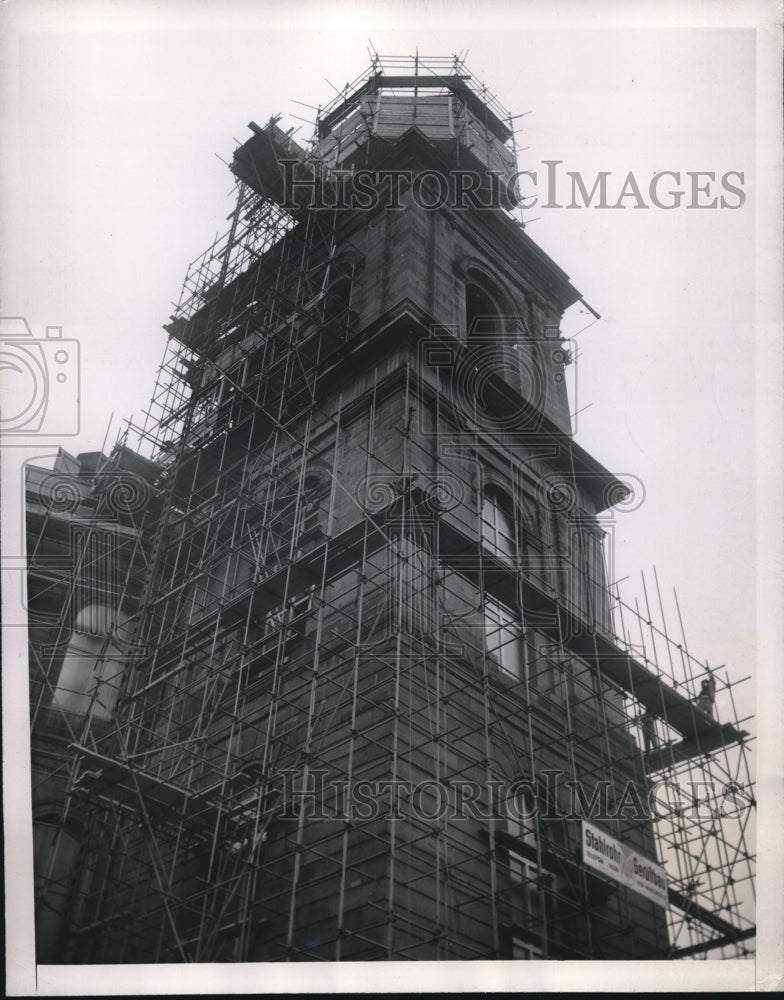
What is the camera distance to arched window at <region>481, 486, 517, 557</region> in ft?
73.6

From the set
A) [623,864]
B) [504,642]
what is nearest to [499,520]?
[504,642]

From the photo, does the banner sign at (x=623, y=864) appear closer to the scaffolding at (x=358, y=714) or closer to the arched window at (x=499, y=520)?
the scaffolding at (x=358, y=714)

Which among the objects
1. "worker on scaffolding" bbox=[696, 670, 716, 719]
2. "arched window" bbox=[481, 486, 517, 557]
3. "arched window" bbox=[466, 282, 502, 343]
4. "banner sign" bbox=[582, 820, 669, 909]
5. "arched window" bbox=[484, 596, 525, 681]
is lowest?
"banner sign" bbox=[582, 820, 669, 909]

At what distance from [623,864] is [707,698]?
564 centimetres

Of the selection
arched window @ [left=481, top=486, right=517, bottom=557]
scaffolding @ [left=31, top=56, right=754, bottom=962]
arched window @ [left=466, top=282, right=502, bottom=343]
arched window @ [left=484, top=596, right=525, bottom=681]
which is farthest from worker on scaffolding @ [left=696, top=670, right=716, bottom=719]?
arched window @ [left=466, top=282, right=502, bottom=343]

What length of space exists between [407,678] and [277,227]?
569 inches

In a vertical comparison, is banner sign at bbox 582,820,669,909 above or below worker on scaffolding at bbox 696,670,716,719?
below

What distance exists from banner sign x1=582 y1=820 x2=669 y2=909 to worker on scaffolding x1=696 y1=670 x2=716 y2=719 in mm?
4648

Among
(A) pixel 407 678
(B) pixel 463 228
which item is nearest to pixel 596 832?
(A) pixel 407 678

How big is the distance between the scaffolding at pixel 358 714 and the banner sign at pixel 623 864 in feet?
0.96

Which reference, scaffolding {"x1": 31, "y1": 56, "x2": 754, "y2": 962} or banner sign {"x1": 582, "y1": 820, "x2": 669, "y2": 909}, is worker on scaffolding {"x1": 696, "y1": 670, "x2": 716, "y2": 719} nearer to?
scaffolding {"x1": 31, "y1": 56, "x2": 754, "y2": 962}

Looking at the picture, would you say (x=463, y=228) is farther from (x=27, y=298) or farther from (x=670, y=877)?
(x=670, y=877)

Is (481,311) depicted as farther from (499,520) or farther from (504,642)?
(504,642)

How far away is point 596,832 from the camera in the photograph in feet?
54.1
